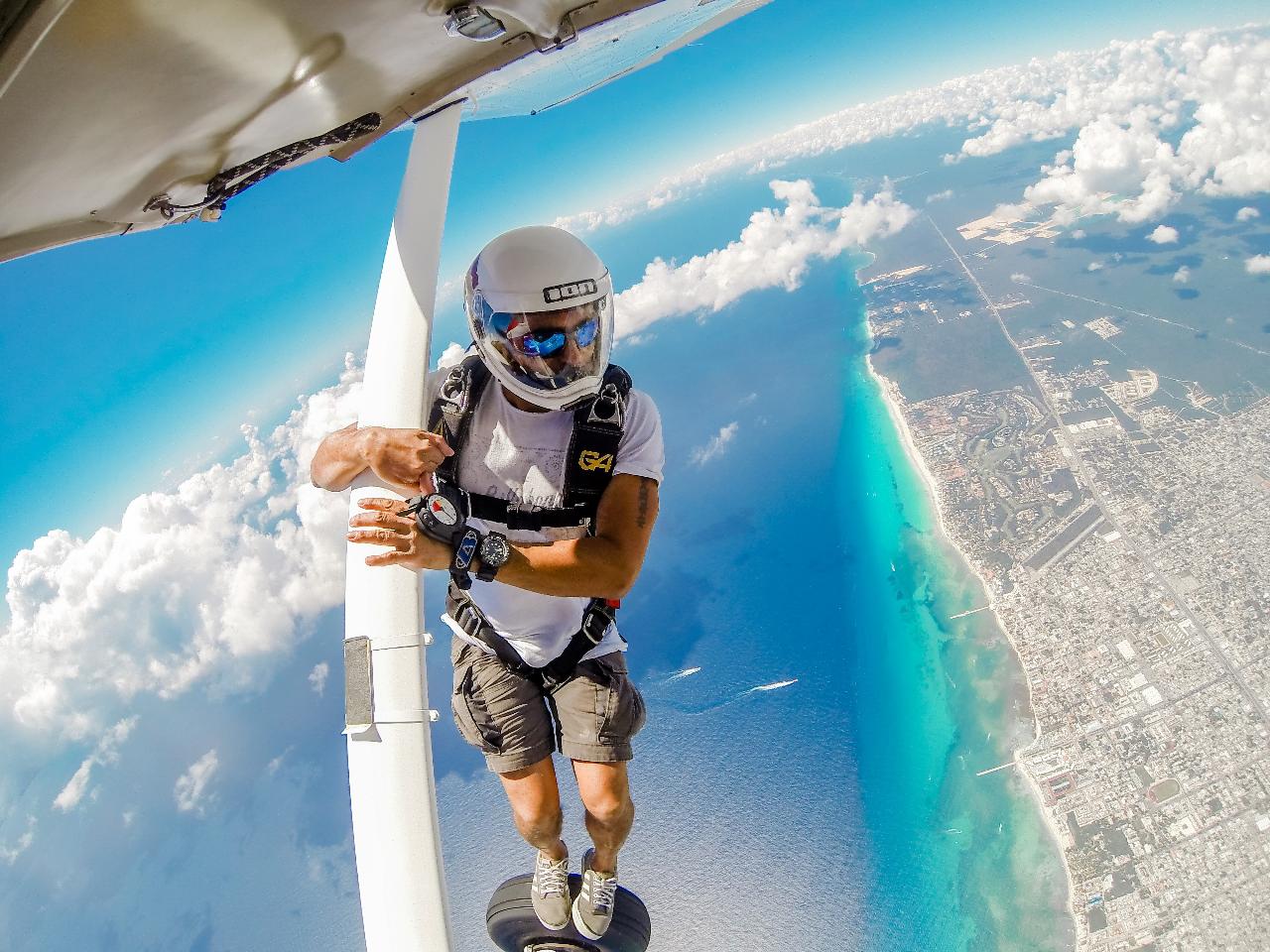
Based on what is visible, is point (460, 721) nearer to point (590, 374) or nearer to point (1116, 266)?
point (590, 374)

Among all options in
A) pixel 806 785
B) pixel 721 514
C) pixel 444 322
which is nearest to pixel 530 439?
pixel 806 785

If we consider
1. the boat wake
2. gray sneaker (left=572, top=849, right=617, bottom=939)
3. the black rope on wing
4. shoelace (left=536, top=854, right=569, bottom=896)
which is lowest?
the boat wake

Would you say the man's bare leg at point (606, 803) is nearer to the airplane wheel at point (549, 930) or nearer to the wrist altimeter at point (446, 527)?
the airplane wheel at point (549, 930)

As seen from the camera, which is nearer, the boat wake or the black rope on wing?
the black rope on wing

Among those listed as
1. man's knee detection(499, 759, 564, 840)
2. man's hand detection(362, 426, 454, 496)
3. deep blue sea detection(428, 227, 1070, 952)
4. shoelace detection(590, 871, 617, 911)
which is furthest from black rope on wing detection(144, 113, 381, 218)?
deep blue sea detection(428, 227, 1070, 952)

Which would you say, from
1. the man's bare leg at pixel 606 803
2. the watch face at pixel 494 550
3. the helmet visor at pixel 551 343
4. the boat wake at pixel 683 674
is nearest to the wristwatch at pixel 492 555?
the watch face at pixel 494 550

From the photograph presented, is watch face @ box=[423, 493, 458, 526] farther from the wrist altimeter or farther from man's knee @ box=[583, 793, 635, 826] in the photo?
man's knee @ box=[583, 793, 635, 826]

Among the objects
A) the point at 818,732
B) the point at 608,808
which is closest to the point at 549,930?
the point at 608,808
